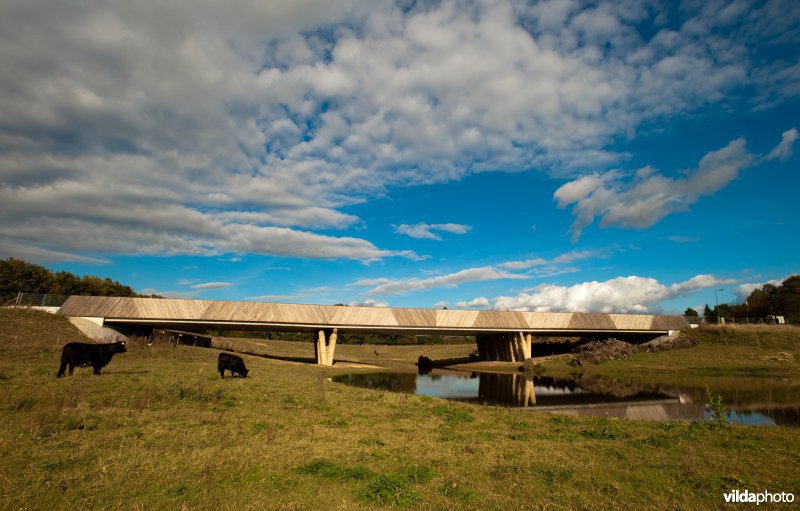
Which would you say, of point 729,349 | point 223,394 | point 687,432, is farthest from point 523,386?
point 729,349

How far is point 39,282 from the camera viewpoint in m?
85.9

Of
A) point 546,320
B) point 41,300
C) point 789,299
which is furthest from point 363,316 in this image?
point 789,299

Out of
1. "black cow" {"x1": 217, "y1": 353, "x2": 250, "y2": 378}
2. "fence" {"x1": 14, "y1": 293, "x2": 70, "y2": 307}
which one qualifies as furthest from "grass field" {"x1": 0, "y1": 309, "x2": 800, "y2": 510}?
"fence" {"x1": 14, "y1": 293, "x2": 70, "y2": 307}

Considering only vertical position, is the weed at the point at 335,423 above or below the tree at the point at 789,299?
below

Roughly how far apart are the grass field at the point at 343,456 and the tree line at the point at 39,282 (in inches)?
3492

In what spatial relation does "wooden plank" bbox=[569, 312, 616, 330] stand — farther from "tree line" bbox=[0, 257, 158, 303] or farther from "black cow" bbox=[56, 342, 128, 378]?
"tree line" bbox=[0, 257, 158, 303]

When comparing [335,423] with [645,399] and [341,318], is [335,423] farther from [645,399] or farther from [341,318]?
[341,318]

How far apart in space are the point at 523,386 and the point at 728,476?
28241 mm

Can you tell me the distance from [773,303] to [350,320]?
110m

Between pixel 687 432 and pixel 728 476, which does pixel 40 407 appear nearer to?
pixel 728 476

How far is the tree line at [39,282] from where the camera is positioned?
81.3 metres

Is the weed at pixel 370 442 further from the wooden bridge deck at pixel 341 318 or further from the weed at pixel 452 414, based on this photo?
the wooden bridge deck at pixel 341 318

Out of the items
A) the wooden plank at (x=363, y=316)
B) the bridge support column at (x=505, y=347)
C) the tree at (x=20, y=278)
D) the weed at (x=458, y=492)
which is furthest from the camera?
the tree at (x=20, y=278)

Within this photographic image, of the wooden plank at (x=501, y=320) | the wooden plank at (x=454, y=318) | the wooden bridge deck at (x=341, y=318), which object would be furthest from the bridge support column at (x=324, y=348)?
the wooden plank at (x=501, y=320)
